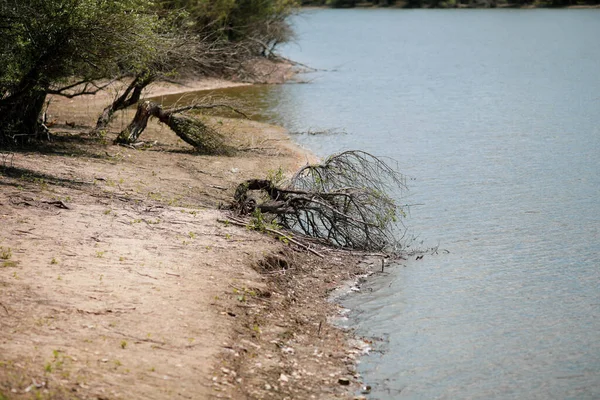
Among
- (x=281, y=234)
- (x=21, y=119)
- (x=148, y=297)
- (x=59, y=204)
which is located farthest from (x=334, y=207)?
(x=21, y=119)

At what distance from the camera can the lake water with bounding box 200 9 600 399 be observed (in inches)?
419

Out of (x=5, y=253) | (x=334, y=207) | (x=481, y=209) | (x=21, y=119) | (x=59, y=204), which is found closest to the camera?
(x=5, y=253)

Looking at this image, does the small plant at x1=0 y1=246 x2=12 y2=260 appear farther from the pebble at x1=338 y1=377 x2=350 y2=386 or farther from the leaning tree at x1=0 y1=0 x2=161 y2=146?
the leaning tree at x1=0 y1=0 x2=161 y2=146

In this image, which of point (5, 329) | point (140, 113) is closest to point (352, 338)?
point (5, 329)

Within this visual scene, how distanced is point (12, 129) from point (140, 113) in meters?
3.47

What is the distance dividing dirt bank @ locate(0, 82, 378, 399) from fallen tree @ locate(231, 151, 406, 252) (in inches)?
25.0

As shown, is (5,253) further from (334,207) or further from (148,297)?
(334,207)

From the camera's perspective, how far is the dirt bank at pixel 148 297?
857 centimetres

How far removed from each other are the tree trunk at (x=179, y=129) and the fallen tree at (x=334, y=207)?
530cm

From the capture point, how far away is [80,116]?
2453cm

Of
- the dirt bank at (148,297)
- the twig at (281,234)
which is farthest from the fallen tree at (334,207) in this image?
the dirt bank at (148,297)

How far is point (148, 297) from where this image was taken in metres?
10.4

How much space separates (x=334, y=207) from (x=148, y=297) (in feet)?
16.6

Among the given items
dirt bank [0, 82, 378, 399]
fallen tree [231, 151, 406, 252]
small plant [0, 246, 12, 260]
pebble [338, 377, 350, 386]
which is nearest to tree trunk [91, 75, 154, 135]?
dirt bank [0, 82, 378, 399]
